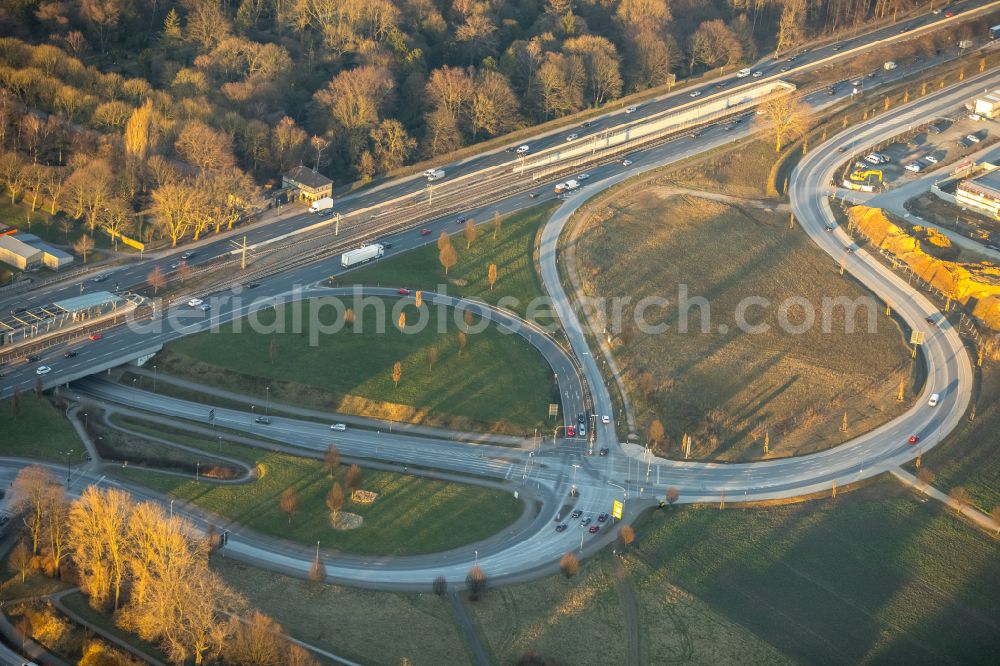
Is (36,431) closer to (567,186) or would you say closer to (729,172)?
(567,186)

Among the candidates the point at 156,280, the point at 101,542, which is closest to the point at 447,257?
the point at 156,280

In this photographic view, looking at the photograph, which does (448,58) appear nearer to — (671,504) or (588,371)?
(588,371)

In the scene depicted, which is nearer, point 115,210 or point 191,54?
point 115,210

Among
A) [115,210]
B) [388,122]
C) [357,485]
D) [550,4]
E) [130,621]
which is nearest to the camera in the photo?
[130,621]

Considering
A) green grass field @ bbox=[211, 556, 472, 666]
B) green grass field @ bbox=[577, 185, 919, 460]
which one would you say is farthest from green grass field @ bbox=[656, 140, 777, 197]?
green grass field @ bbox=[211, 556, 472, 666]

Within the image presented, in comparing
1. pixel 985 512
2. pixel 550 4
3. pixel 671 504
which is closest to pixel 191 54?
pixel 550 4

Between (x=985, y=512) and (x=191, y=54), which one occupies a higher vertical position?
(x=191, y=54)

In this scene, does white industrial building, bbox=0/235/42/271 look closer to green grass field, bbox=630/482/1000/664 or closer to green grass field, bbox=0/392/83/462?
green grass field, bbox=0/392/83/462
